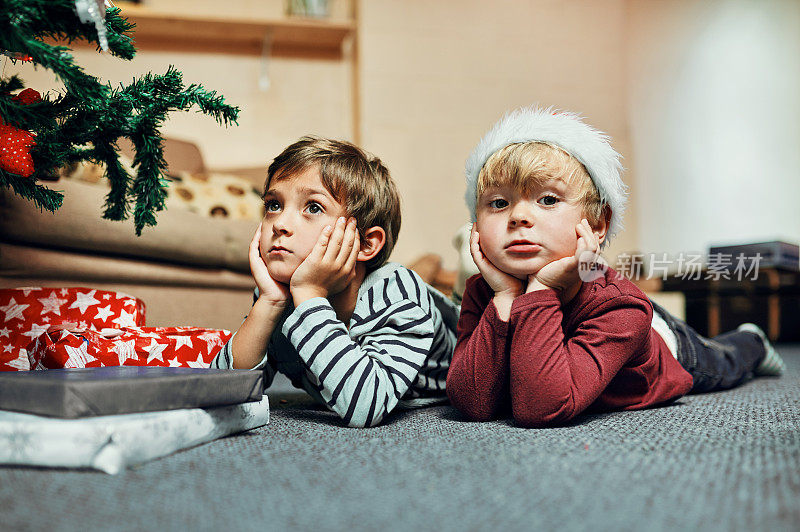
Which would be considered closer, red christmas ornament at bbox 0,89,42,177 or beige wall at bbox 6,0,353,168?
red christmas ornament at bbox 0,89,42,177

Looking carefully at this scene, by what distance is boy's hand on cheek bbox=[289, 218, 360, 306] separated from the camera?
76cm

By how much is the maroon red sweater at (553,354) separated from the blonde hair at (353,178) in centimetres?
17

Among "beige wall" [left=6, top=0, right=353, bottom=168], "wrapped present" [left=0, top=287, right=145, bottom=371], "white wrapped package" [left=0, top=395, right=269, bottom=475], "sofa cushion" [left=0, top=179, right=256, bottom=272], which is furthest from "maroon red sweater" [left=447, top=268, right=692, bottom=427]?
"beige wall" [left=6, top=0, right=353, bottom=168]

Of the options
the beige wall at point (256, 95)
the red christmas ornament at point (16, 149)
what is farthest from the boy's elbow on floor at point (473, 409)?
the beige wall at point (256, 95)

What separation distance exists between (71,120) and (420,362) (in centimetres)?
55

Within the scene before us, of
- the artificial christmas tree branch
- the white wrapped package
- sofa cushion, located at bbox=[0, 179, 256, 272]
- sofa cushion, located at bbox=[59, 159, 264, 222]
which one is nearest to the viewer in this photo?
the white wrapped package

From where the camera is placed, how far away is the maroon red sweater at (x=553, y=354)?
0.70 meters

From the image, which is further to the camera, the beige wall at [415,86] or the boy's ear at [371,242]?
the beige wall at [415,86]

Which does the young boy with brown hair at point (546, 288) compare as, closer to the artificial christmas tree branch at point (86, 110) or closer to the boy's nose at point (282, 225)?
the boy's nose at point (282, 225)

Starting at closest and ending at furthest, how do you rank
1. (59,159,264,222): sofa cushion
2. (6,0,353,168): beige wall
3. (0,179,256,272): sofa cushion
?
1. (0,179,256,272): sofa cushion
2. (59,159,264,222): sofa cushion
3. (6,0,353,168): beige wall

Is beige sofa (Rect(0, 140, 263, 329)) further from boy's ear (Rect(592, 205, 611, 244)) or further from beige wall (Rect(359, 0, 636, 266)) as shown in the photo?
beige wall (Rect(359, 0, 636, 266))

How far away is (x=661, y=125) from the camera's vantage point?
2928 mm

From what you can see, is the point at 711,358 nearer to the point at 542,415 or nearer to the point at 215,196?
the point at 542,415

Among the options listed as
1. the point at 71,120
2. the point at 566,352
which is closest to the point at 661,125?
the point at 566,352
